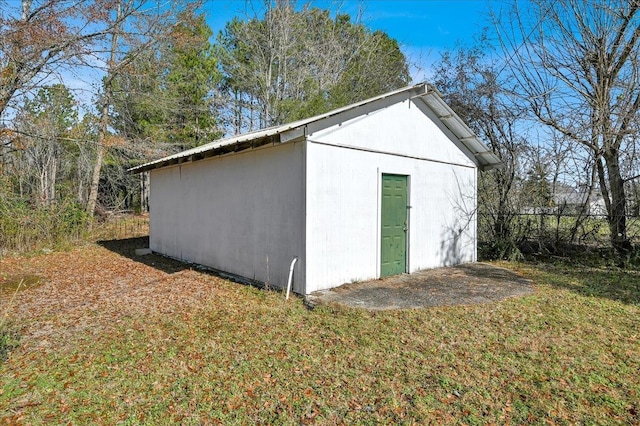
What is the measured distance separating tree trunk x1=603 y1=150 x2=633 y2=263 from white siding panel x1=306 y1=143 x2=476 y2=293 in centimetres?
354

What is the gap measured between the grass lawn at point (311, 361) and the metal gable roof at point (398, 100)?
2561 millimetres

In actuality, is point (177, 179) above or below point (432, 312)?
above

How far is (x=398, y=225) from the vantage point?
7.43 m

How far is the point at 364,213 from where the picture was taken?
6.70 meters

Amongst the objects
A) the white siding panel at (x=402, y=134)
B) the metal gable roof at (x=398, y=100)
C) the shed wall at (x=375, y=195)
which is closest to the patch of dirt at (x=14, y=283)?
the metal gable roof at (x=398, y=100)

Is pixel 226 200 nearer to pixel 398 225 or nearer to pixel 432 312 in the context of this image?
pixel 398 225

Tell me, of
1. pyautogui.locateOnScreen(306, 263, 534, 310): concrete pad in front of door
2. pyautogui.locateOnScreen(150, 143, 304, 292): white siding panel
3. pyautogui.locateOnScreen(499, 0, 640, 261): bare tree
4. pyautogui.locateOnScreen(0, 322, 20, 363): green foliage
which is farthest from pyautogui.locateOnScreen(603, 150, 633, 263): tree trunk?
pyautogui.locateOnScreen(0, 322, 20, 363): green foliage

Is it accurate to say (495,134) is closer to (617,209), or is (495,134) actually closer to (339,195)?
(617,209)

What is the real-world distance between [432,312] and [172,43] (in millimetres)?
11982

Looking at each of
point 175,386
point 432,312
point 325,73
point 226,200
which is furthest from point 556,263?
point 325,73

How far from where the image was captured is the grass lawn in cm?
281

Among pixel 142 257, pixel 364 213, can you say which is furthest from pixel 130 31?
pixel 364 213

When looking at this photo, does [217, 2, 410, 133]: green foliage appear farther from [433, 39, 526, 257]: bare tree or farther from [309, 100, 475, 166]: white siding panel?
[309, 100, 475, 166]: white siding panel

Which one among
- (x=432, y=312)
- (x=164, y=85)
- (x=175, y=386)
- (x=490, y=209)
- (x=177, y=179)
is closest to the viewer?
(x=175, y=386)
